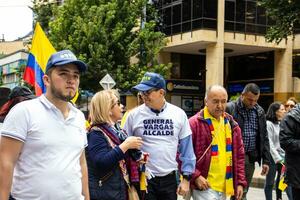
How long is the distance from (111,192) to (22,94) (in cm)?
144

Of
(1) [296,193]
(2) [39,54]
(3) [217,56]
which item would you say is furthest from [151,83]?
(3) [217,56]

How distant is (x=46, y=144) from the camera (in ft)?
10.5

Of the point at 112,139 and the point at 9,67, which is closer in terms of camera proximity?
the point at 112,139

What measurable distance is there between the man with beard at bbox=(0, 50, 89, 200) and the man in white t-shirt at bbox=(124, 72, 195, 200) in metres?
1.81

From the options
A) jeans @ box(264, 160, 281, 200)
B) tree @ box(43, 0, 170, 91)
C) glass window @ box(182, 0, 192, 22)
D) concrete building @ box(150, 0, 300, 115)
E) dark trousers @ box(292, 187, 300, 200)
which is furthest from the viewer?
glass window @ box(182, 0, 192, 22)

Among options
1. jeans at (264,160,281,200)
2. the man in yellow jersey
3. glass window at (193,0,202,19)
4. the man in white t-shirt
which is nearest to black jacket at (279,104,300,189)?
the man in yellow jersey

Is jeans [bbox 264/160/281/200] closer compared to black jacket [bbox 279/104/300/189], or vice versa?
black jacket [bbox 279/104/300/189]

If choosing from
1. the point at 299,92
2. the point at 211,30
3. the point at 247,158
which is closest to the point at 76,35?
the point at 211,30

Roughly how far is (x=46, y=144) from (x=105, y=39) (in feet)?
80.6

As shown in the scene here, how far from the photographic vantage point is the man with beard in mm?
3156

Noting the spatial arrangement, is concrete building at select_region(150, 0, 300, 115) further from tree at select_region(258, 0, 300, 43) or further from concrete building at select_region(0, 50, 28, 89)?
concrete building at select_region(0, 50, 28, 89)

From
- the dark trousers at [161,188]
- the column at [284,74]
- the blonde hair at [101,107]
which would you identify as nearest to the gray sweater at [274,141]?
the dark trousers at [161,188]

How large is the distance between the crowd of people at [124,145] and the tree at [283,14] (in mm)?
17606

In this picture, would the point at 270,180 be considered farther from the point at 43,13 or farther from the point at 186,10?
the point at 186,10
